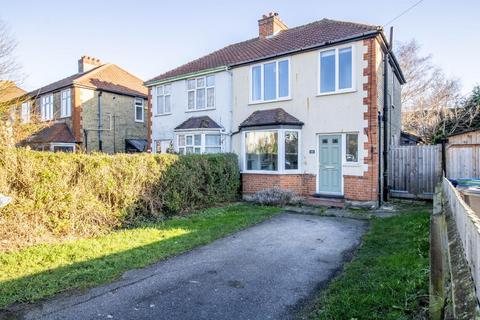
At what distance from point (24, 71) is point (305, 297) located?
16441 mm

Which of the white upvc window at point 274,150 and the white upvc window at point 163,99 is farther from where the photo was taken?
the white upvc window at point 163,99

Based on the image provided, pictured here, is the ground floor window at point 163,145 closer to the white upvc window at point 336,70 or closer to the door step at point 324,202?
the door step at point 324,202

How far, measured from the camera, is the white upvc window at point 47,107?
2353 centimetres

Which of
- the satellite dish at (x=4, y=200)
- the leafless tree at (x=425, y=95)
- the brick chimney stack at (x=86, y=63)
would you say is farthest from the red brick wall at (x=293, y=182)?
the brick chimney stack at (x=86, y=63)

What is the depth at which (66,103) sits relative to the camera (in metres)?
21.9

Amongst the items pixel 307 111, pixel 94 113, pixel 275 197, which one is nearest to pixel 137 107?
pixel 94 113

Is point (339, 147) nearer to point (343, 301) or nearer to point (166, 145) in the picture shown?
point (343, 301)

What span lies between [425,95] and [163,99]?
2400 centimetres

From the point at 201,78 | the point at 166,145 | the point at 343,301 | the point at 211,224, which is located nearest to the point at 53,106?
the point at 166,145

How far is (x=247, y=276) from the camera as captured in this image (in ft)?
16.5

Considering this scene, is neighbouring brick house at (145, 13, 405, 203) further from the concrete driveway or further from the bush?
the concrete driveway

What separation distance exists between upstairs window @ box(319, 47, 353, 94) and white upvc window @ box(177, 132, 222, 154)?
5.50 metres

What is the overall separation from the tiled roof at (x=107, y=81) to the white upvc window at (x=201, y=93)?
27.6 ft

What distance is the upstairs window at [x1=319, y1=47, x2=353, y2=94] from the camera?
11602 millimetres
